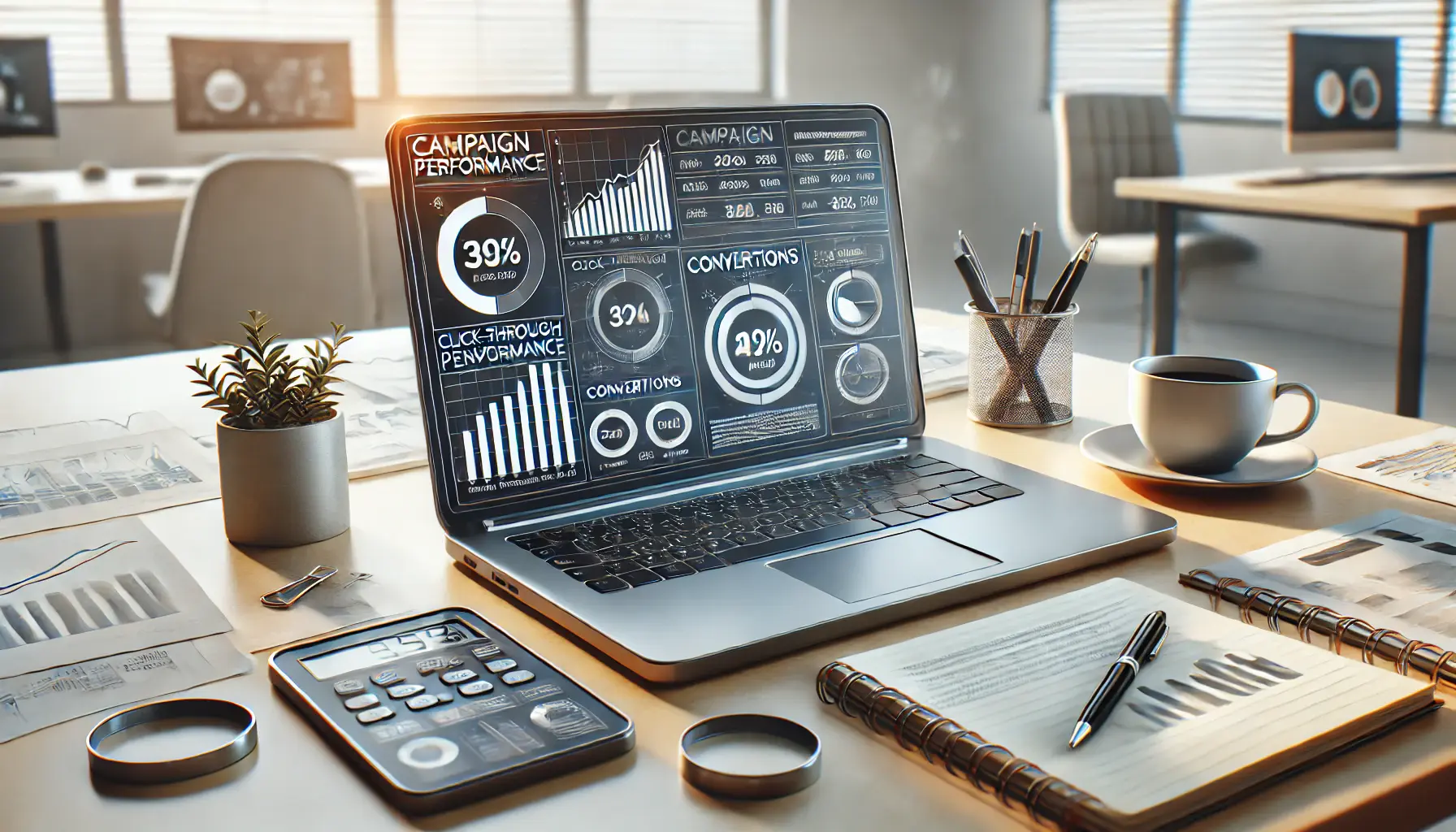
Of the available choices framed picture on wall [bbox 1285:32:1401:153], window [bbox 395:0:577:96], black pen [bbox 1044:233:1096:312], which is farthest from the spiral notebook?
window [bbox 395:0:577:96]

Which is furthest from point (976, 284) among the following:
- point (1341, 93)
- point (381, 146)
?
point (381, 146)

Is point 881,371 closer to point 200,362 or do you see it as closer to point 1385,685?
point 1385,685

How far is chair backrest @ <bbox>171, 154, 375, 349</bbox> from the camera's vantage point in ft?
9.04

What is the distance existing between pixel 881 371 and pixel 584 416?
0.25 meters

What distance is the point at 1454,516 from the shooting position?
812mm

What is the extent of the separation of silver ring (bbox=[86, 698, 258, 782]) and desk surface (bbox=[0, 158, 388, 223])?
2.72 meters

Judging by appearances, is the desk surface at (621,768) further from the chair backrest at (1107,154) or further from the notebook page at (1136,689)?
the chair backrest at (1107,154)

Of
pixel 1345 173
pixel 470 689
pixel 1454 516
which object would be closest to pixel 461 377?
pixel 470 689

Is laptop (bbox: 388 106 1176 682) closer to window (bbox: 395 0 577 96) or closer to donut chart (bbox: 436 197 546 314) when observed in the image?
donut chart (bbox: 436 197 546 314)

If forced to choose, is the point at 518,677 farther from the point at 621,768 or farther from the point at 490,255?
the point at 490,255

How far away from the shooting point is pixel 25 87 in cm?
346

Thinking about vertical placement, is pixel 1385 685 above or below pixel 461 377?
below

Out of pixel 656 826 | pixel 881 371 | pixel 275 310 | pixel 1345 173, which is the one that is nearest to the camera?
pixel 656 826

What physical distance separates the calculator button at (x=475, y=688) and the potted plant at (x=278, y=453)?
263mm
